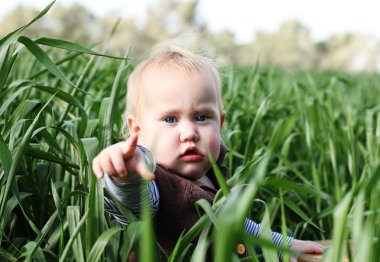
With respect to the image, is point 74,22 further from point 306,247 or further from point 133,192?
point 133,192

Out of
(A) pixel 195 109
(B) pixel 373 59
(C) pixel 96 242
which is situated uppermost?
(B) pixel 373 59

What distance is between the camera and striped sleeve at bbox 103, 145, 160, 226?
1.16 meters

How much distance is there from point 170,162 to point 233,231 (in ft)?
2.44

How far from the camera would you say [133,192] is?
1183 millimetres

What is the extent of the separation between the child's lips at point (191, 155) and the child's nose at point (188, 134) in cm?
2

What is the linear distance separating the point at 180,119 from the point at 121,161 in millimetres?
424

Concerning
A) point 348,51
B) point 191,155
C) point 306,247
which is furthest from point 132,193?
point 348,51

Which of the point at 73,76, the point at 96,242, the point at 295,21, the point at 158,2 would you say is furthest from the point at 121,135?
the point at 295,21

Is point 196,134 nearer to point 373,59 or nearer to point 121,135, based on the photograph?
point 121,135

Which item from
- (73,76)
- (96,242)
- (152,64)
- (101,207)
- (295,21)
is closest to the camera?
(96,242)

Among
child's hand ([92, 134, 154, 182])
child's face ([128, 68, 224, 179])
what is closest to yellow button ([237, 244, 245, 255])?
child's face ([128, 68, 224, 179])

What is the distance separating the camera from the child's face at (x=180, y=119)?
4.63ft

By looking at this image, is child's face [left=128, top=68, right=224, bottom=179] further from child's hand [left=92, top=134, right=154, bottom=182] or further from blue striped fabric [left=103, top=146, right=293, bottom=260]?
child's hand [left=92, top=134, right=154, bottom=182]

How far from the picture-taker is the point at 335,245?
0.87 metres
